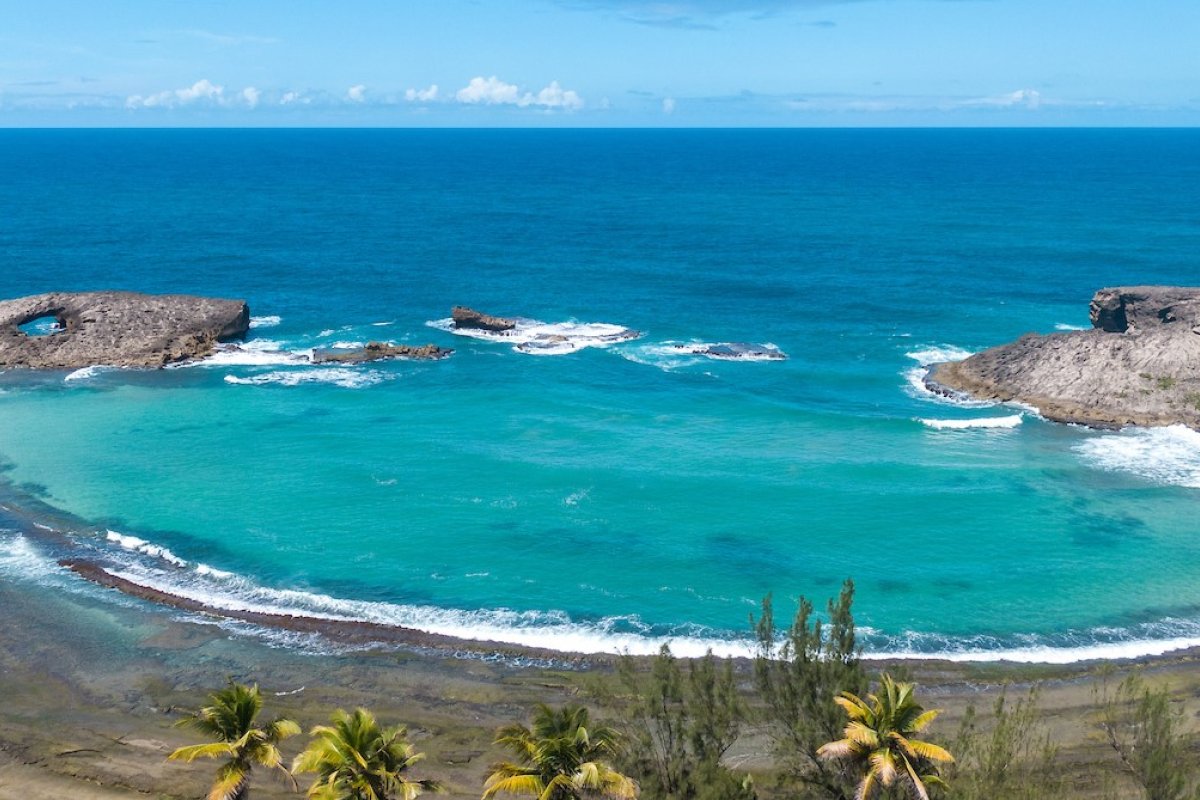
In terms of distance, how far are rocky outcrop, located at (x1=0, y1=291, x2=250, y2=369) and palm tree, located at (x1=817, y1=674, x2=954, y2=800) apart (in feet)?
262

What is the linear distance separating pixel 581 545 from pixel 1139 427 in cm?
4413

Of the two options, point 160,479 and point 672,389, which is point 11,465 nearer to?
point 160,479

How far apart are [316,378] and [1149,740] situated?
69971 mm

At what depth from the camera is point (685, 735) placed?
31156 millimetres

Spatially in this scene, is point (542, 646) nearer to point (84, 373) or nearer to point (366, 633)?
point (366, 633)

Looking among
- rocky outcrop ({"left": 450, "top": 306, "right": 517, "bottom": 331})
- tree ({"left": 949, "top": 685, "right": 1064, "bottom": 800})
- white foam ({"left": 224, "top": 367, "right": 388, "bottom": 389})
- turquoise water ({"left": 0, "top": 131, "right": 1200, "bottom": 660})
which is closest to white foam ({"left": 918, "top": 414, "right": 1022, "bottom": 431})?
turquoise water ({"left": 0, "top": 131, "right": 1200, "bottom": 660})

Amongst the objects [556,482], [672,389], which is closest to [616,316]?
[672,389]

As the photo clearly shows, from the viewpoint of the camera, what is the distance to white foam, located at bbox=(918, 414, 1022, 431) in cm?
7712

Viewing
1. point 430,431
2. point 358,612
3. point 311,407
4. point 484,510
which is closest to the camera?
point 358,612

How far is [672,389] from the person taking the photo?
282 ft

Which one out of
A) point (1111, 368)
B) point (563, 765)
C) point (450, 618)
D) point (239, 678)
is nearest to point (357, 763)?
point (563, 765)

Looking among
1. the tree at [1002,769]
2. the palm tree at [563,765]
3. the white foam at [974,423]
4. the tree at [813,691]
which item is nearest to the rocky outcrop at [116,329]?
the white foam at [974,423]

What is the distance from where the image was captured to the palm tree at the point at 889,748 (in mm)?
26047

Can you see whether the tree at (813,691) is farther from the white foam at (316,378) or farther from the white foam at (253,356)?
the white foam at (253,356)
